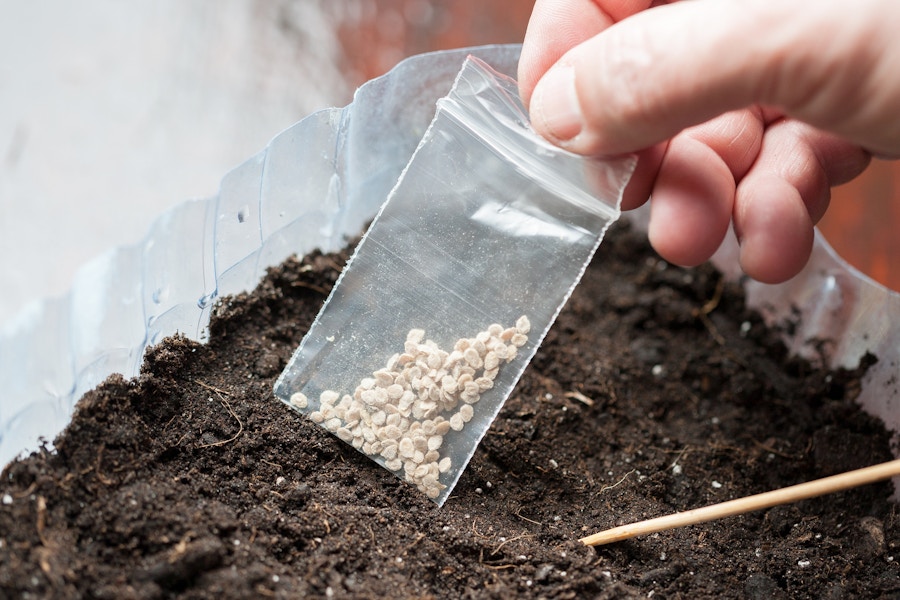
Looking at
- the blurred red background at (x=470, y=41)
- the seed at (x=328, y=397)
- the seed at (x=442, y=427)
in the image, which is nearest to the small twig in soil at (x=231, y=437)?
the seed at (x=328, y=397)

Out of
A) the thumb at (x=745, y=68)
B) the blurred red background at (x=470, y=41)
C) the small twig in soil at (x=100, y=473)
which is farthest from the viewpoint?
the blurred red background at (x=470, y=41)

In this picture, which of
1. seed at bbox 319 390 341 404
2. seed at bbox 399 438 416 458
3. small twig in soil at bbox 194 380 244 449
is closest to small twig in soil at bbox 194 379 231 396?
small twig in soil at bbox 194 380 244 449

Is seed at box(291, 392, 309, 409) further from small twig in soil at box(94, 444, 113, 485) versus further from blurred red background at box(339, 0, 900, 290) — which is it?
blurred red background at box(339, 0, 900, 290)

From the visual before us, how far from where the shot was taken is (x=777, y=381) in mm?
1318

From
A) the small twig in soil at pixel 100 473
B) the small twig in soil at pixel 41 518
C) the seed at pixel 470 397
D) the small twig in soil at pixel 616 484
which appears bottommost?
the small twig in soil at pixel 616 484

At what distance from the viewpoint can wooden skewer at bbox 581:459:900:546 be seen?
2.86 feet

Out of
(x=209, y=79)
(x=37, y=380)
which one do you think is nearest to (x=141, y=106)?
(x=209, y=79)

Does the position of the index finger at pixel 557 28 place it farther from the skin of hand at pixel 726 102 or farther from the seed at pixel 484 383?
the seed at pixel 484 383

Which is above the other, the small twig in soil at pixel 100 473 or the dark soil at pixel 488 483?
the small twig in soil at pixel 100 473

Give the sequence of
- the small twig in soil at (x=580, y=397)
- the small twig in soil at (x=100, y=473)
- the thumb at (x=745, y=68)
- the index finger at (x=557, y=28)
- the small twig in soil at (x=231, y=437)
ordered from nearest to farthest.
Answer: the thumb at (x=745, y=68), the small twig in soil at (x=100, y=473), the small twig in soil at (x=231, y=437), the index finger at (x=557, y=28), the small twig in soil at (x=580, y=397)

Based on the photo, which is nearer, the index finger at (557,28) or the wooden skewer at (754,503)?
the wooden skewer at (754,503)

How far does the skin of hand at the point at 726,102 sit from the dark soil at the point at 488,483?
1.05ft

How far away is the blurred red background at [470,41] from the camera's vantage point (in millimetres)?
1523

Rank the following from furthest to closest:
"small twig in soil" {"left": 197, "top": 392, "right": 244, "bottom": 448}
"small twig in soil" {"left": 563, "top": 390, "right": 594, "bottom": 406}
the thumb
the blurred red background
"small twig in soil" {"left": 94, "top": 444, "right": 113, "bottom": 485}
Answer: the blurred red background
"small twig in soil" {"left": 563, "top": 390, "right": 594, "bottom": 406}
"small twig in soil" {"left": 197, "top": 392, "right": 244, "bottom": 448}
"small twig in soil" {"left": 94, "top": 444, "right": 113, "bottom": 485}
the thumb
